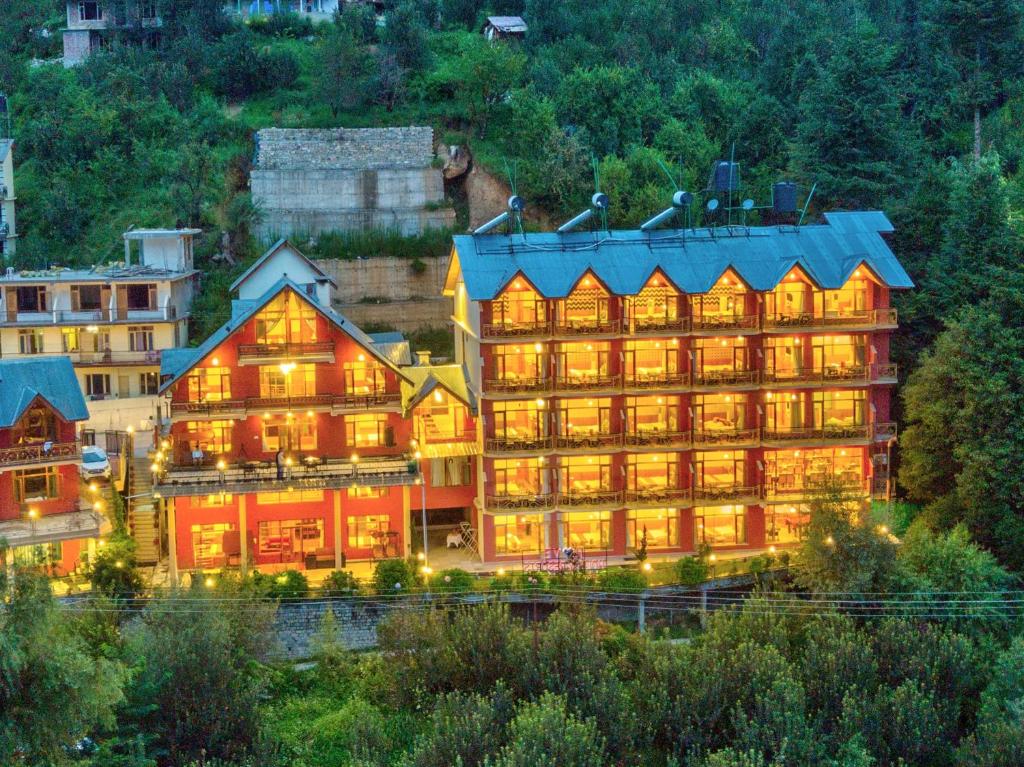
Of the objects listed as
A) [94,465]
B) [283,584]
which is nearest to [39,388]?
[94,465]

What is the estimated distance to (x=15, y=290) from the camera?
6259 cm

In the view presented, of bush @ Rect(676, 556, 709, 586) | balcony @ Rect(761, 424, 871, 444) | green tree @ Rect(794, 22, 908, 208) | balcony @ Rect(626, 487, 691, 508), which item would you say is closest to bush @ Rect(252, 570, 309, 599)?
balcony @ Rect(626, 487, 691, 508)

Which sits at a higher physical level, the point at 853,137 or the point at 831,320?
the point at 853,137

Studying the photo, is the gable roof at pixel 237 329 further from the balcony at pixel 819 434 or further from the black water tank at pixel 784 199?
the black water tank at pixel 784 199

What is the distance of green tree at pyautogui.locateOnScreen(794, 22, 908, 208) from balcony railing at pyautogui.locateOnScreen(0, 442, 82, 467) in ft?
114

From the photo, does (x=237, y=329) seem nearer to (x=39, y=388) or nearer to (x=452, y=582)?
(x=39, y=388)

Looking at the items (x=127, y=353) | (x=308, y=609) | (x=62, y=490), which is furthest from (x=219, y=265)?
(x=308, y=609)

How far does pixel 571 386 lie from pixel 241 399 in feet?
39.4

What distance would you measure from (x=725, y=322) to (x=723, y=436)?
13.8 ft

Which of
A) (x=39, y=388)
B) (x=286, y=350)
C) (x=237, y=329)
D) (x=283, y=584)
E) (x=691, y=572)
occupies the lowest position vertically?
(x=691, y=572)

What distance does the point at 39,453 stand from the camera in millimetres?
49094

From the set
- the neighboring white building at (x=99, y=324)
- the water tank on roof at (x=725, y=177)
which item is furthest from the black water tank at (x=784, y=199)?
the neighboring white building at (x=99, y=324)

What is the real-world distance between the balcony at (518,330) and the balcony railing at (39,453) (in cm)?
1495

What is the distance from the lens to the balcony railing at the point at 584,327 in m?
52.1
